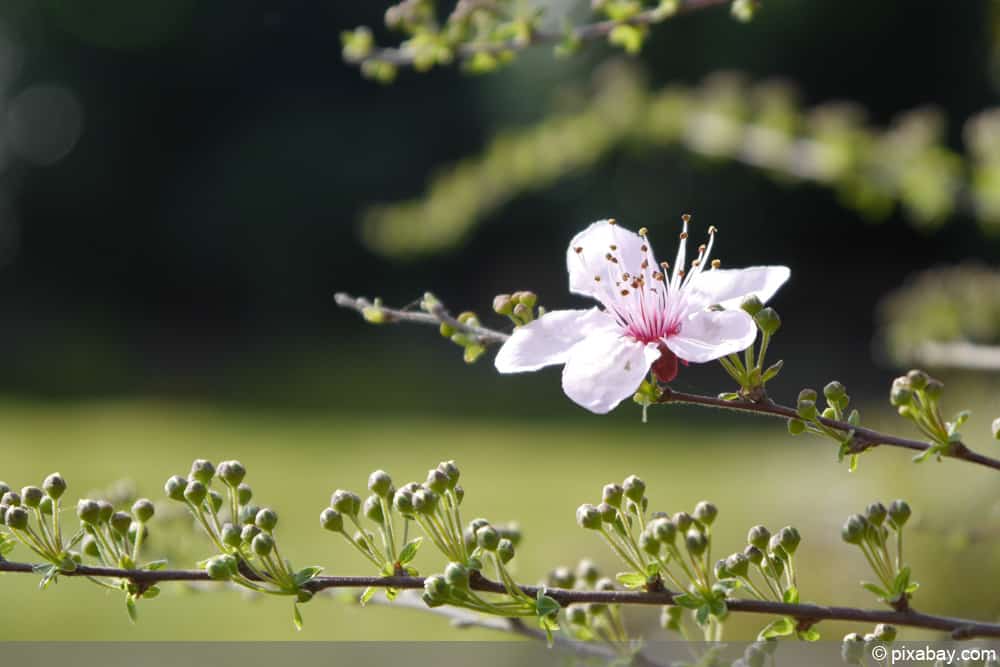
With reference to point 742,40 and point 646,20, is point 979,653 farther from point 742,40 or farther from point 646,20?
point 742,40

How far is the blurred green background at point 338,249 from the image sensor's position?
9.09 m

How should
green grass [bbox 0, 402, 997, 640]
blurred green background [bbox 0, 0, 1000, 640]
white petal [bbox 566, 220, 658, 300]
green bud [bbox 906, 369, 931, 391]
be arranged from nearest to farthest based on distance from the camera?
green bud [bbox 906, 369, 931, 391] → white petal [bbox 566, 220, 658, 300] → green grass [bbox 0, 402, 997, 640] → blurred green background [bbox 0, 0, 1000, 640]

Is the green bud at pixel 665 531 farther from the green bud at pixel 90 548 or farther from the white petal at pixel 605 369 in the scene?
the green bud at pixel 90 548

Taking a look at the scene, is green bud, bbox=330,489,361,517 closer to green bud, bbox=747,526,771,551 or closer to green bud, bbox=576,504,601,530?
green bud, bbox=576,504,601,530

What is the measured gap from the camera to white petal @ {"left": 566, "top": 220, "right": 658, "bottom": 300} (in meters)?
1.12

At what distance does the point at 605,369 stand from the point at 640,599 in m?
0.19

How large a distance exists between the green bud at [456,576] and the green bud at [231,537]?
0.18 m

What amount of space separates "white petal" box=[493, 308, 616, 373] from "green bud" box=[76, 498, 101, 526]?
0.37 meters

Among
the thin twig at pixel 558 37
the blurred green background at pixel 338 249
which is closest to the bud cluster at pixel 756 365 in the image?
the thin twig at pixel 558 37

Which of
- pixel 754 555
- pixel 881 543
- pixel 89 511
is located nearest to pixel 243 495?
pixel 89 511

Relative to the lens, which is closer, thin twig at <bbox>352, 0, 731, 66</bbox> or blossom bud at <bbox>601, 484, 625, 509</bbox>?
blossom bud at <bbox>601, 484, 625, 509</bbox>

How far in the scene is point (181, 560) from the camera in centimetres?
148

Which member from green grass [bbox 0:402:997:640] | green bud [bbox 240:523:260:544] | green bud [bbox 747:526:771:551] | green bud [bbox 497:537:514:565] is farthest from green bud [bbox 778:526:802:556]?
green grass [bbox 0:402:997:640]

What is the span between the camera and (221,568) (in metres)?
0.88
